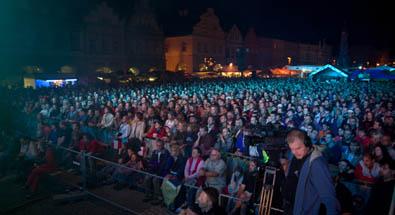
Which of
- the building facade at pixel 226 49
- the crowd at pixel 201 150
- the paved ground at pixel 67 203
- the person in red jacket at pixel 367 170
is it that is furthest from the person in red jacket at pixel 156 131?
the building facade at pixel 226 49

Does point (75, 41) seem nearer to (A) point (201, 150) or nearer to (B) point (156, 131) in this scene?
(B) point (156, 131)

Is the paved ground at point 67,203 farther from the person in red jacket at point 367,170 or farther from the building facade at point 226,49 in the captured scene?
the building facade at point 226,49

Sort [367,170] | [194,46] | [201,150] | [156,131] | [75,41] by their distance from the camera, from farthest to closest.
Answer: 1. [194,46]
2. [75,41]
3. [156,131]
4. [201,150]
5. [367,170]

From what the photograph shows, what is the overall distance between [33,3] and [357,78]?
37.6m

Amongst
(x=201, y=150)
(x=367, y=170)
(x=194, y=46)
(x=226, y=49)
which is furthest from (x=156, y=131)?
(x=226, y=49)

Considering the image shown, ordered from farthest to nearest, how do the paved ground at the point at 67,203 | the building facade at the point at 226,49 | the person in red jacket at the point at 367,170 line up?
the building facade at the point at 226,49, the paved ground at the point at 67,203, the person in red jacket at the point at 367,170

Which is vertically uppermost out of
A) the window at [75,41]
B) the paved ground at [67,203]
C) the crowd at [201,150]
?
the window at [75,41]

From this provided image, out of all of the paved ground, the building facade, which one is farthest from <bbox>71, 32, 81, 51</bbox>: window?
the paved ground

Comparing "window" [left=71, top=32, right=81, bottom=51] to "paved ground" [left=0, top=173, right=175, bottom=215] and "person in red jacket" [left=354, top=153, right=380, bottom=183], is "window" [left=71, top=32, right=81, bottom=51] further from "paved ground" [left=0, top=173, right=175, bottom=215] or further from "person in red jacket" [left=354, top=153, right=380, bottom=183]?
"person in red jacket" [left=354, top=153, right=380, bottom=183]

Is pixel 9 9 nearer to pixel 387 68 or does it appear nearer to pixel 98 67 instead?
pixel 98 67

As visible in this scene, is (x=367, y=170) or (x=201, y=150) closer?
(x=367, y=170)

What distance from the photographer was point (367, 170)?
652 centimetres

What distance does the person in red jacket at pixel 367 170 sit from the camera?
644 centimetres

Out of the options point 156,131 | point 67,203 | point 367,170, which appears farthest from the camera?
point 156,131
